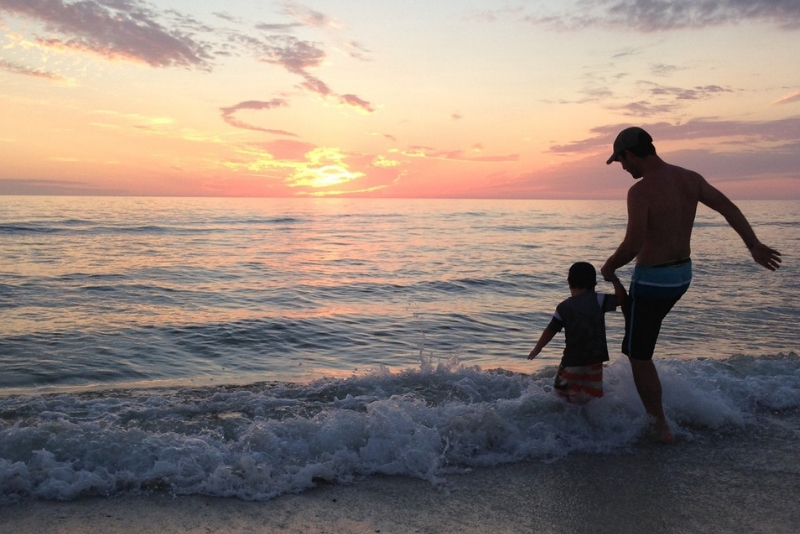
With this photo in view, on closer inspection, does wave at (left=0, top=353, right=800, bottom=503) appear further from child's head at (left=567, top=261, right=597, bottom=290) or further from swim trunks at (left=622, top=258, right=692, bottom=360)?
child's head at (left=567, top=261, right=597, bottom=290)

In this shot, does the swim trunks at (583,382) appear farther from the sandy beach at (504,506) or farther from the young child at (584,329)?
the sandy beach at (504,506)

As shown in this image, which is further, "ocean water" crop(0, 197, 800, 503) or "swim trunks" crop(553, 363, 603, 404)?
"swim trunks" crop(553, 363, 603, 404)

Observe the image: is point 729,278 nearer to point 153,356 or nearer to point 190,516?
point 153,356

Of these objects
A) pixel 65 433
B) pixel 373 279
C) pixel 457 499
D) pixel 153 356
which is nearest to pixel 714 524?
pixel 457 499

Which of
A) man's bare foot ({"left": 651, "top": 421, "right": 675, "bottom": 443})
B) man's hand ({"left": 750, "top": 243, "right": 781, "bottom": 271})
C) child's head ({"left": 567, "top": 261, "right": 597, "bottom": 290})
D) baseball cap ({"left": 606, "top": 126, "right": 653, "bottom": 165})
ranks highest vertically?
baseball cap ({"left": 606, "top": 126, "right": 653, "bottom": 165})

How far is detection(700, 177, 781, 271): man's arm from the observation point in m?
3.98

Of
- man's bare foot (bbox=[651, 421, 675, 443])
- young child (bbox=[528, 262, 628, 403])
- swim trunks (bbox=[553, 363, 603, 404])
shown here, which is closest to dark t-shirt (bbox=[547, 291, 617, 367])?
young child (bbox=[528, 262, 628, 403])

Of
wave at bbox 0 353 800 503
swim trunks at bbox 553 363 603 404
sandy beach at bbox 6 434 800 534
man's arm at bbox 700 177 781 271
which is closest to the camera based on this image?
sandy beach at bbox 6 434 800 534

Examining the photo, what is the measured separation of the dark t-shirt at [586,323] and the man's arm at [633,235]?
32 centimetres

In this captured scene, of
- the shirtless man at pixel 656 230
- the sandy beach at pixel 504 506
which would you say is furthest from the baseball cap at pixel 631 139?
the sandy beach at pixel 504 506

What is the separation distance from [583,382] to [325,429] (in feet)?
6.55

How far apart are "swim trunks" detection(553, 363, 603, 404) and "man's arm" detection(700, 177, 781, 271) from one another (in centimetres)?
134

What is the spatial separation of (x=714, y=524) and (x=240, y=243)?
2709 centimetres

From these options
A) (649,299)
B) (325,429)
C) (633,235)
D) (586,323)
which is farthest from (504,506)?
(633,235)
